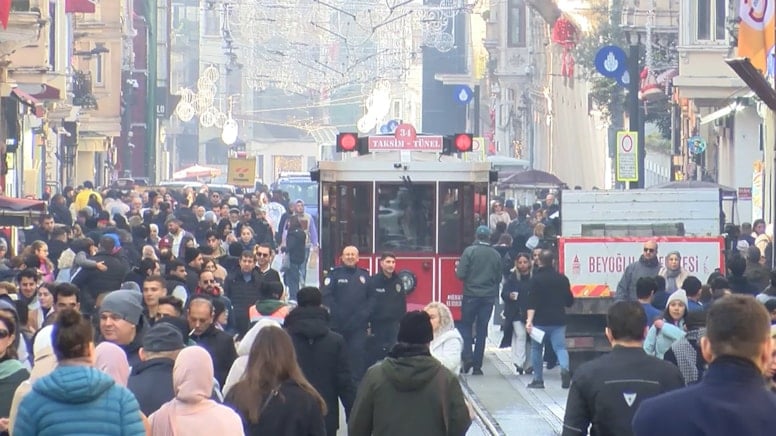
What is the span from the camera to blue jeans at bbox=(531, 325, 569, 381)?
20.4 metres

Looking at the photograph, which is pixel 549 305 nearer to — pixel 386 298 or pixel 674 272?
pixel 674 272

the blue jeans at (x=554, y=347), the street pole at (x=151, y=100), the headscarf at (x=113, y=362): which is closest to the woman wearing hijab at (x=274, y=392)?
the headscarf at (x=113, y=362)

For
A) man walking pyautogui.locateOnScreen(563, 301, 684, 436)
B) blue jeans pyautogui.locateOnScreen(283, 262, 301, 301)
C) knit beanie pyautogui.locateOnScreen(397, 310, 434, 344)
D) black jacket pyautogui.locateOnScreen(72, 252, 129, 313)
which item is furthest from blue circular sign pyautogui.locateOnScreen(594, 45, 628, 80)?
man walking pyautogui.locateOnScreen(563, 301, 684, 436)

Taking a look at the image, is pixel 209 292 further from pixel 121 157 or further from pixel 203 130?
pixel 203 130

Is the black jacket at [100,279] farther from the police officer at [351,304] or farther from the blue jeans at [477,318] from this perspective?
the blue jeans at [477,318]

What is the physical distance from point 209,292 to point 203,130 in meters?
119

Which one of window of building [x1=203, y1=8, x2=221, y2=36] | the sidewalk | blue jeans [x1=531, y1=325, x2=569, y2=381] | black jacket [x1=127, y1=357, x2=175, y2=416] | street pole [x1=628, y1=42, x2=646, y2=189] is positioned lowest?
the sidewalk

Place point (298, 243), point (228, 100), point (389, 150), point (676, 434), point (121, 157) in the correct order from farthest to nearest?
point (228, 100)
point (121, 157)
point (298, 243)
point (389, 150)
point (676, 434)

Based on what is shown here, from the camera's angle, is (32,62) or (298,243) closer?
(298,243)

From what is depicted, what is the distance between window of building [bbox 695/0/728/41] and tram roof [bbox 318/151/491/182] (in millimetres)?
17624

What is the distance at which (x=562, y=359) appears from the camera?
66.7 ft

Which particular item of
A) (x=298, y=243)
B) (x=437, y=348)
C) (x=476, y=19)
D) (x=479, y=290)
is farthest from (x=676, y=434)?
(x=476, y=19)

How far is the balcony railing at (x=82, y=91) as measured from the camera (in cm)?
5466

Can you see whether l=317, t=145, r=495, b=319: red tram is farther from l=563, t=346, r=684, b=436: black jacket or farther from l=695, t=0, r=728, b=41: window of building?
l=695, t=0, r=728, b=41: window of building
